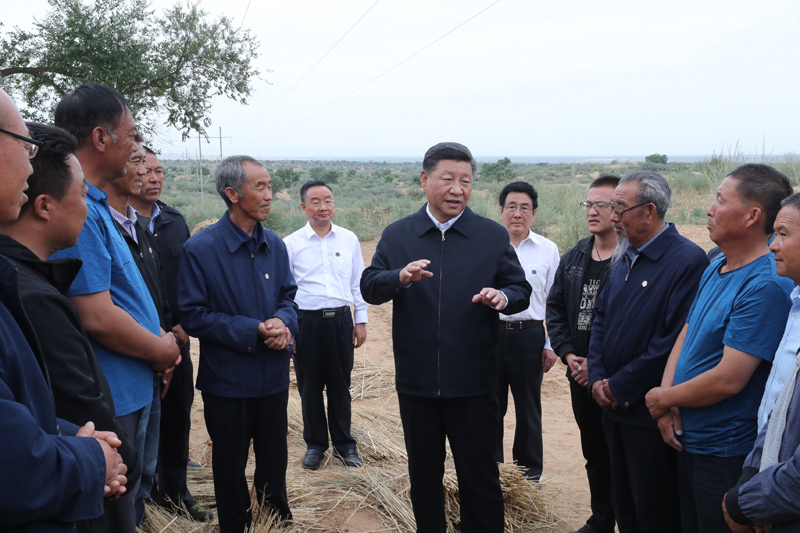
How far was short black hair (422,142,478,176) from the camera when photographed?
336 cm

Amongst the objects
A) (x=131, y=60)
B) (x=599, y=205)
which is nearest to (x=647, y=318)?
(x=599, y=205)

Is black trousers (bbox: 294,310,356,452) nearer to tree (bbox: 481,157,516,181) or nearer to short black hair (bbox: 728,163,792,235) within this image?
short black hair (bbox: 728,163,792,235)

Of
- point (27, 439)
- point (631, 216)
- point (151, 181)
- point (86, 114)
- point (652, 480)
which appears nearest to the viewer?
point (27, 439)

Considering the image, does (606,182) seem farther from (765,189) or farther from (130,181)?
(130,181)

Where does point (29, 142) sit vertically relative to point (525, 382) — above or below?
above

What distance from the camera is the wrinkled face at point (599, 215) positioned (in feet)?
13.3

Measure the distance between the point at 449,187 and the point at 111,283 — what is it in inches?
70.1

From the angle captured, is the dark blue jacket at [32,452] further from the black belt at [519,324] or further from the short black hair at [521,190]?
the short black hair at [521,190]

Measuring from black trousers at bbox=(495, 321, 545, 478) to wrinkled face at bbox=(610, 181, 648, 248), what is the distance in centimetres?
145

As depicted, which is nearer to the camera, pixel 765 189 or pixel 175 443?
pixel 765 189

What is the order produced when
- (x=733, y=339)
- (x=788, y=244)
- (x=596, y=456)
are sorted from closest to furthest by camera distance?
(x=788, y=244) < (x=733, y=339) < (x=596, y=456)

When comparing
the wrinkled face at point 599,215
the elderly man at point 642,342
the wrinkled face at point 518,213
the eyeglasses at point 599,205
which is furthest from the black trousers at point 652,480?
the wrinkled face at point 518,213

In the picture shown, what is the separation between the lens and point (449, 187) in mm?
3334

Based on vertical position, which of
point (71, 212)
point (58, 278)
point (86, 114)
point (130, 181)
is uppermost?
point (86, 114)
